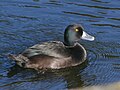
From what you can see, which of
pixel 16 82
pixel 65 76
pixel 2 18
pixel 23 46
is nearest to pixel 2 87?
pixel 16 82

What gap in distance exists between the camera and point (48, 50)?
10633 mm

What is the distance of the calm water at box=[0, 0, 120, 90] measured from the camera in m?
9.86

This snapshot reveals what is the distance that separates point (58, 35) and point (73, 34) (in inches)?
50.6

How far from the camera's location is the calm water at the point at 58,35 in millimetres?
9859

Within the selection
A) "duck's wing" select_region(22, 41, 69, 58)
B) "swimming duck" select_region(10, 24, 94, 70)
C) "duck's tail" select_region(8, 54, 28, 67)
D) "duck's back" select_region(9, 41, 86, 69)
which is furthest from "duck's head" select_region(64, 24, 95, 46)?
"duck's tail" select_region(8, 54, 28, 67)

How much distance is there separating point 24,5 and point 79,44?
3.60 m

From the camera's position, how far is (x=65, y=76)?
1019 cm

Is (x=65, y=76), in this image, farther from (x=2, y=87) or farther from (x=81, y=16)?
(x=81, y=16)

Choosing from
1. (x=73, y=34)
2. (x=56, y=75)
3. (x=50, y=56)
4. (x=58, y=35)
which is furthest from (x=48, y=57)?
(x=58, y=35)

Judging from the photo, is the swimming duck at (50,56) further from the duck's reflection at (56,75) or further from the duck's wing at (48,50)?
the duck's reflection at (56,75)

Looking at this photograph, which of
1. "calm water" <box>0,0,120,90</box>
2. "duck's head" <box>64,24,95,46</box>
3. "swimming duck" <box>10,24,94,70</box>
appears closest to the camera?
"calm water" <box>0,0,120,90</box>

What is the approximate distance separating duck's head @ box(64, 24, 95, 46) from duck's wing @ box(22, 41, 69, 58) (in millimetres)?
509

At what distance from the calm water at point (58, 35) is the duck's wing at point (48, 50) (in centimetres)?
37

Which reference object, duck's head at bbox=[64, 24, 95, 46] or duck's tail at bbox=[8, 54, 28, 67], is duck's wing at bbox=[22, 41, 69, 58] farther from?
duck's head at bbox=[64, 24, 95, 46]
